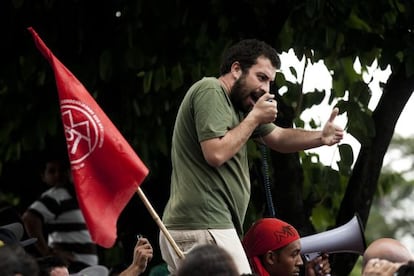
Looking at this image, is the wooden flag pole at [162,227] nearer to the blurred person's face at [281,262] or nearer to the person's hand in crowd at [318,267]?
the blurred person's face at [281,262]

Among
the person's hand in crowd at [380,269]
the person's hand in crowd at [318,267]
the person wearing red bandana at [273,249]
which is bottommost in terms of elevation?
the person's hand in crowd at [318,267]

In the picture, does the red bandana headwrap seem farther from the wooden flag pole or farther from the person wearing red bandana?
the wooden flag pole

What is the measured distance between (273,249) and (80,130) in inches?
63.2

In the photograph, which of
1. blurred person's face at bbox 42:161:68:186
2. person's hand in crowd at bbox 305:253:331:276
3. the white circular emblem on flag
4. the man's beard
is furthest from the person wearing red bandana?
blurred person's face at bbox 42:161:68:186

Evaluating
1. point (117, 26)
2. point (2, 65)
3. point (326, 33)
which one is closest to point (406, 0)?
point (326, 33)

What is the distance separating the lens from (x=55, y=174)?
12.7 metres

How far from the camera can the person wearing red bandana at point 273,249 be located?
375 inches

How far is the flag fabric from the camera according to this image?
8.48m

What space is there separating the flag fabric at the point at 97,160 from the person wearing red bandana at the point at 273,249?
1246mm

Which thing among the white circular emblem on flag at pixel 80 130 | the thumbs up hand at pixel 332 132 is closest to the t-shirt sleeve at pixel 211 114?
the white circular emblem on flag at pixel 80 130

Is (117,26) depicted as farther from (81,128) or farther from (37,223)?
(81,128)

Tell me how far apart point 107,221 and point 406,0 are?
341cm

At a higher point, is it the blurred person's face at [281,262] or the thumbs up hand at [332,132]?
the thumbs up hand at [332,132]

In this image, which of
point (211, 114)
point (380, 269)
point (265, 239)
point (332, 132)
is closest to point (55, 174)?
point (265, 239)
